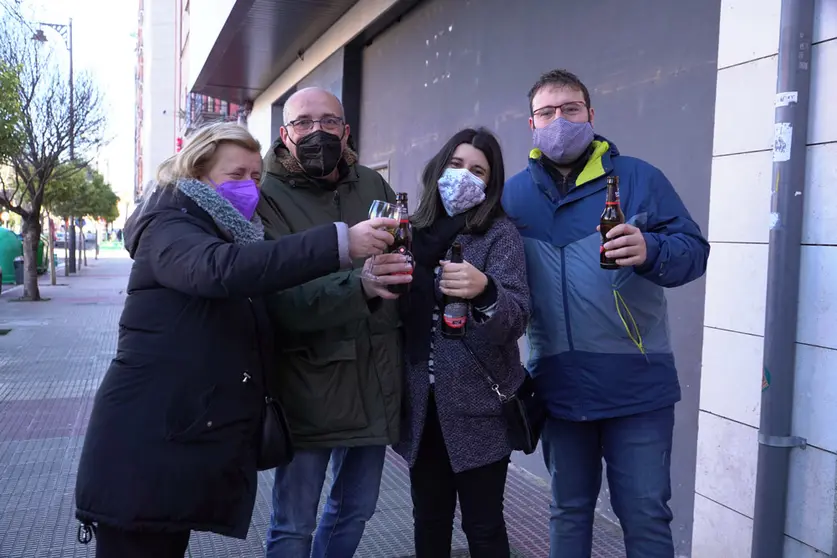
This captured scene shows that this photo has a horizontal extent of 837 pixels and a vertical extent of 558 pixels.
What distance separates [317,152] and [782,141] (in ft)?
5.86

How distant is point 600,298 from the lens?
8.32ft

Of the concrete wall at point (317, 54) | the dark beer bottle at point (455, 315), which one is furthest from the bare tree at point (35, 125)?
the dark beer bottle at point (455, 315)

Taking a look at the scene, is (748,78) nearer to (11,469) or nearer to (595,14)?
(595,14)

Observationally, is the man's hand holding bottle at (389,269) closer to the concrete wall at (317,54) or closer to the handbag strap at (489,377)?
the handbag strap at (489,377)

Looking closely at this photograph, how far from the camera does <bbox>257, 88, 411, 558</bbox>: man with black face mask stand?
8.18 feet

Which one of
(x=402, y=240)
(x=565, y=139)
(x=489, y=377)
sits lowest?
(x=489, y=377)

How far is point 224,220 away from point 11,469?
13.1ft

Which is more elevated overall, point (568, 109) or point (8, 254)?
point (568, 109)

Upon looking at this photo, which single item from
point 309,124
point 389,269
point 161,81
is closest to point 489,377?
point 389,269

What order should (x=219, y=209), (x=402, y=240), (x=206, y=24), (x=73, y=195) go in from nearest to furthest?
(x=219, y=209) < (x=402, y=240) < (x=206, y=24) < (x=73, y=195)

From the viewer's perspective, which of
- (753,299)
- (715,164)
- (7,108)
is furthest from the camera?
(7,108)

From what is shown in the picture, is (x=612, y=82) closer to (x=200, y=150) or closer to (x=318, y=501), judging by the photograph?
(x=200, y=150)

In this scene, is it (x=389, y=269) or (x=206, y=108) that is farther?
(x=206, y=108)

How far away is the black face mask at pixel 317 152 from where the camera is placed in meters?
2.64
